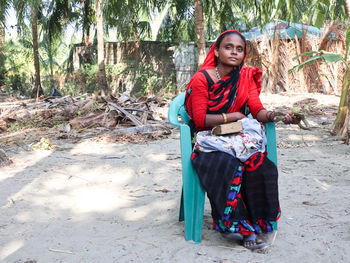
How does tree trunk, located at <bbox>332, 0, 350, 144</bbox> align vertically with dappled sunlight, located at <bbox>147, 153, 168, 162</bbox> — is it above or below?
above

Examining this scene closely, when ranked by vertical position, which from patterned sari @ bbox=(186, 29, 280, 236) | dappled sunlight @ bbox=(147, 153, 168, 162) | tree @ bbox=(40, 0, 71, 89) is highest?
tree @ bbox=(40, 0, 71, 89)

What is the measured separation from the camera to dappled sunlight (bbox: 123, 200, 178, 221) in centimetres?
261

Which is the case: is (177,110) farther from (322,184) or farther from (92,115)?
(92,115)

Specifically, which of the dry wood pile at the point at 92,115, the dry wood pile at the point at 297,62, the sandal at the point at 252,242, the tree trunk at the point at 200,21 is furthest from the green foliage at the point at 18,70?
the sandal at the point at 252,242

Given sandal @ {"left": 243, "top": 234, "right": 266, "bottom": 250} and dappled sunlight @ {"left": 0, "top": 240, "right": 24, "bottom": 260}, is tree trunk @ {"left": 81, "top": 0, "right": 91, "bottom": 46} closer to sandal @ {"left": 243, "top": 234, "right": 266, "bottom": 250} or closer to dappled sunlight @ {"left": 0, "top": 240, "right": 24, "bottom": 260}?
dappled sunlight @ {"left": 0, "top": 240, "right": 24, "bottom": 260}

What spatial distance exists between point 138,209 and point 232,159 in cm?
102

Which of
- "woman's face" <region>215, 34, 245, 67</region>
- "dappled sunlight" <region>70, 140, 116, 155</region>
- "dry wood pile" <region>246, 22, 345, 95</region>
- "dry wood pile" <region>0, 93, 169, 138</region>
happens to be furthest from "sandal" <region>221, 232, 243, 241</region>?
"dry wood pile" <region>246, 22, 345, 95</region>

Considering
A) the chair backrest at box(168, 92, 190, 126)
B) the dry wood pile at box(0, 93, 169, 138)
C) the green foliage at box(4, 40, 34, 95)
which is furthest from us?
the green foliage at box(4, 40, 34, 95)

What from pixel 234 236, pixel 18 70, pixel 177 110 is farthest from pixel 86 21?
pixel 234 236

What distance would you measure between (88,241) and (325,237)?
1385mm

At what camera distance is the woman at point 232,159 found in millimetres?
2045

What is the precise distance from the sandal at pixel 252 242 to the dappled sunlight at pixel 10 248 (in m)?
1.29

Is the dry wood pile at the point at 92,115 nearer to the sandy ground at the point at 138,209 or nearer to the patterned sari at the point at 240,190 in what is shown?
the sandy ground at the point at 138,209

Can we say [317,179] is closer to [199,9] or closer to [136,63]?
[199,9]
